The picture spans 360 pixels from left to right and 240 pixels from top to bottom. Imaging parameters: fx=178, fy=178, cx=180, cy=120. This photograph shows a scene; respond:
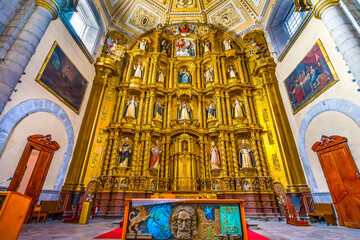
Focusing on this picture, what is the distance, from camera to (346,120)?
6504mm

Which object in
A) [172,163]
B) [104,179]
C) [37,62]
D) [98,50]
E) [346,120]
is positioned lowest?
[104,179]

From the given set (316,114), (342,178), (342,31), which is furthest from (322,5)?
(342,178)

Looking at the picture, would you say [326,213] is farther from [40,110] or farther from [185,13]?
[185,13]

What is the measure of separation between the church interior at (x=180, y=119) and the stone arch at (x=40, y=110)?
0.06 metres

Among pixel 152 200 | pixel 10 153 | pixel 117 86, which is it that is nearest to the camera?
pixel 152 200

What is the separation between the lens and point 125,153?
10125 mm

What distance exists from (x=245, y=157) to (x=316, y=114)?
13.1 ft

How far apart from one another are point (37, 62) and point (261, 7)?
48.5 feet

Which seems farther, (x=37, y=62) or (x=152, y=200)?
(x=37, y=62)

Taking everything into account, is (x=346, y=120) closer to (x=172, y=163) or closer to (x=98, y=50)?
(x=172, y=163)

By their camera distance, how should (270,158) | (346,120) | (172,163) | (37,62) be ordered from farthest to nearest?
(172,163) < (270,158) < (37,62) < (346,120)

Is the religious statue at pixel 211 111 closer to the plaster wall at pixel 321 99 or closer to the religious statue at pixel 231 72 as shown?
the religious statue at pixel 231 72

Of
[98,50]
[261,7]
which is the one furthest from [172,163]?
[261,7]

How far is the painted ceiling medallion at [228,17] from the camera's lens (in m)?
15.0
